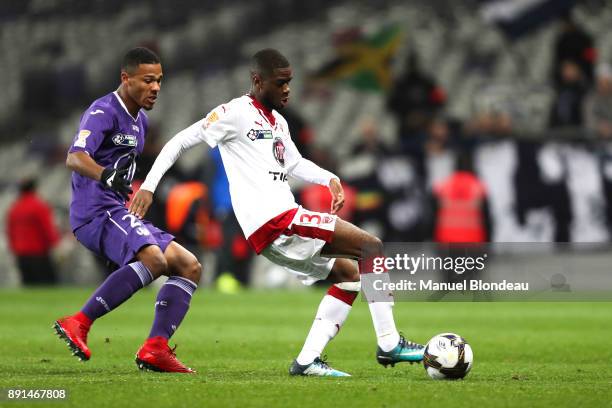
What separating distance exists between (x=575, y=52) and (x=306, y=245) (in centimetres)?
1449

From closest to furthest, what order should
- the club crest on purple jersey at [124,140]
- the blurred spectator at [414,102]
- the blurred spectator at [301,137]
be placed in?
the club crest on purple jersey at [124,140]
the blurred spectator at [301,137]
the blurred spectator at [414,102]

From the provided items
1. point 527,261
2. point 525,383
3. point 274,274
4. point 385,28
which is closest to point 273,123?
point 525,383

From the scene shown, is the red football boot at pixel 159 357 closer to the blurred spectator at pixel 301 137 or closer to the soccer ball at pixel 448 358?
the soccer ball at pixel 448 358

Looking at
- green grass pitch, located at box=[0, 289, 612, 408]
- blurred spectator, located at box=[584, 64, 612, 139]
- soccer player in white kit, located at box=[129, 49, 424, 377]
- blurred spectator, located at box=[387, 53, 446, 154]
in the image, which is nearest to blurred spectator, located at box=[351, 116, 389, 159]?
blurred spectator, located at box=[387, 53, 446, 154]

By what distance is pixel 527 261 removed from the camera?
31.9 feet

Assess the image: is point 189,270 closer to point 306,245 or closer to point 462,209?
point 306,245

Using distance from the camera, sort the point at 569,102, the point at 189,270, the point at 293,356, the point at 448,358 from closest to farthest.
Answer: the point at 448,358, the point at 189,270, the point at 293,356, the point at 569,102

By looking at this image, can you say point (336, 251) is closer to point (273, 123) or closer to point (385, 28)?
point (273, 123)

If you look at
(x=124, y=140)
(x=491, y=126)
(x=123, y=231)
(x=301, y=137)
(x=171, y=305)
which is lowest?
(x=171, y=305)

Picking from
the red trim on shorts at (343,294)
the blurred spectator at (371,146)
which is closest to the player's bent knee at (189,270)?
the red trim on shorts at (343,294)

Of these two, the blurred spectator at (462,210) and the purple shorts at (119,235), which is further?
the blurred spectator at (462,210)

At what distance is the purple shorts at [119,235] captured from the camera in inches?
296

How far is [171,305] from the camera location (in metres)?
7.58

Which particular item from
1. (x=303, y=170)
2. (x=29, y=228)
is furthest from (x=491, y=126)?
(x=303, y=170)
